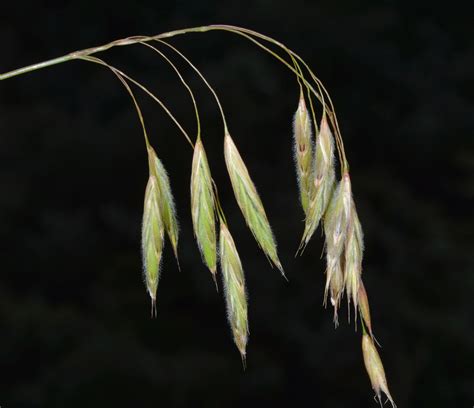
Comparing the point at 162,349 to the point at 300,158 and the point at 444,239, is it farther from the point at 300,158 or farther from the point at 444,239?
the point at 300,158

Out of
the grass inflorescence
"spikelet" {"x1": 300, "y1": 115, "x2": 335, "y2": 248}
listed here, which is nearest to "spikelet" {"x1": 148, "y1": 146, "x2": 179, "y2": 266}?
the grass inflorescence

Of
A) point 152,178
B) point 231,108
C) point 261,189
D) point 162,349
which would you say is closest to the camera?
point 152,178

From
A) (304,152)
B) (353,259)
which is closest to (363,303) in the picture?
(353,259)

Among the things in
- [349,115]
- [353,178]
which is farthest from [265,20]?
[353,178]

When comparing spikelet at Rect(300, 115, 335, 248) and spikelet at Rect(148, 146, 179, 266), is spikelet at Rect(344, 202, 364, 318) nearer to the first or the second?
spikelet at Rect(300, 115, 335, 248)

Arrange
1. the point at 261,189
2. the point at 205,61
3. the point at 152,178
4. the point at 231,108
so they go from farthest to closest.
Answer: the point at 205,61 < the point at 231,108 < the point at 261,189 < the point at 152,178

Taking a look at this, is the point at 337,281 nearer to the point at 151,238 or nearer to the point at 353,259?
the point at 353,259
